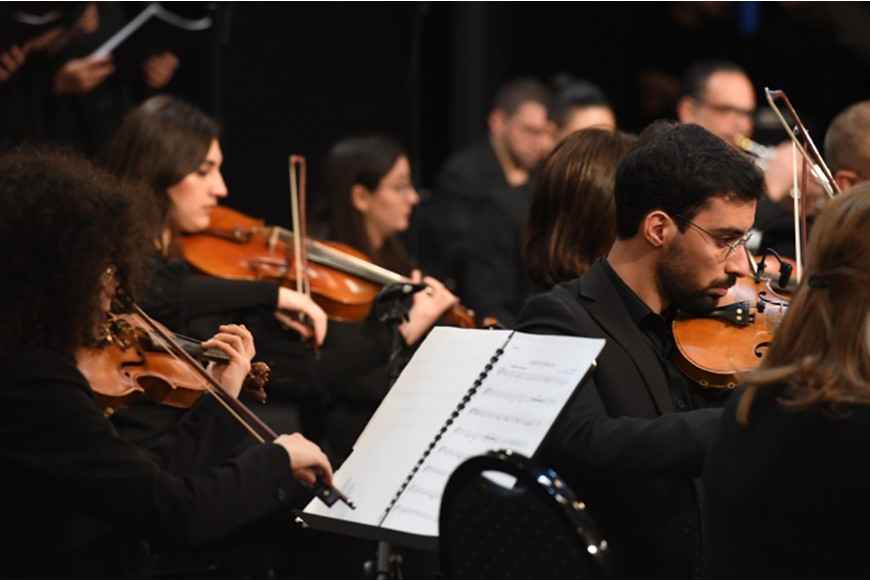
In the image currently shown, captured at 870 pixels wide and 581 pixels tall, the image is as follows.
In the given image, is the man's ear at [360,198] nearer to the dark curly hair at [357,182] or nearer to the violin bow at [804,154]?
the dark curly hair at [357,182]

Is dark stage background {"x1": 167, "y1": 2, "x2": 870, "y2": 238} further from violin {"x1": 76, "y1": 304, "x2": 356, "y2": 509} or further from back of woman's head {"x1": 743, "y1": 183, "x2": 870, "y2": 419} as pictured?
back of woman's head {"x1": 743, "y1": 183, "x2": 870, "y2": 419}

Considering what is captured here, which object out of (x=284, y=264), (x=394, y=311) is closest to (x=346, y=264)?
(x=284, y=264)

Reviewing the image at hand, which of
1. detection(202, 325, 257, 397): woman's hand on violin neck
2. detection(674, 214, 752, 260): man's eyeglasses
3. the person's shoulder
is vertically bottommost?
detection(202, 325, 257, 397): woman's hand on violin neck

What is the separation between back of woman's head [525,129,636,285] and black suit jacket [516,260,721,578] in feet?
1.17

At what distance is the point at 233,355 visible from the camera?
95.7 inches

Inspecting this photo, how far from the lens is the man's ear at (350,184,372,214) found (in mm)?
4613

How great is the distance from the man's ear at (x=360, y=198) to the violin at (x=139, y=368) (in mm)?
1982

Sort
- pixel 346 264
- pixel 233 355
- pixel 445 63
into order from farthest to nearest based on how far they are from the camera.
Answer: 1. pixel 445 63
2. pixel 346 264
3. pixel 233 355

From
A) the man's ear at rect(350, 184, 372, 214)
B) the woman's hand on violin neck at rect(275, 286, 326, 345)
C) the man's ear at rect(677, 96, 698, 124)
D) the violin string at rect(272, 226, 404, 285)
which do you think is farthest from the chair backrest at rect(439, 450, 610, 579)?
the man's ear at rect(677, 96, 698, 124)

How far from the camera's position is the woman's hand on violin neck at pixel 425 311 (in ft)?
12.7

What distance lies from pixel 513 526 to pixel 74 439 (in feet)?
2.37

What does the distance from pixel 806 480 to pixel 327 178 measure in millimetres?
3071

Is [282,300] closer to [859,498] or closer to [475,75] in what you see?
[859,498]

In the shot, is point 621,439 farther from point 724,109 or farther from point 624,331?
point 724,109
